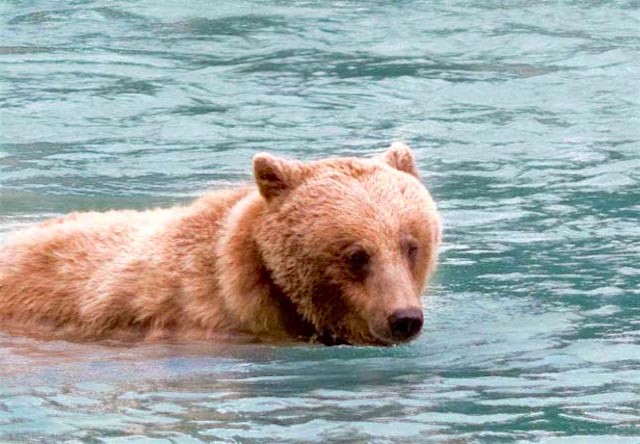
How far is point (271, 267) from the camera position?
26.3 feet

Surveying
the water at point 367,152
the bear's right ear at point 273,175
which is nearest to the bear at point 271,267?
the bear's right ear at point 273,175

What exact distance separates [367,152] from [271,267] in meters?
5.69

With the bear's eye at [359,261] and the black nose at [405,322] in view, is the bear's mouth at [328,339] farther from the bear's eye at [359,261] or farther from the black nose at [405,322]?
the black nose at [405,322]

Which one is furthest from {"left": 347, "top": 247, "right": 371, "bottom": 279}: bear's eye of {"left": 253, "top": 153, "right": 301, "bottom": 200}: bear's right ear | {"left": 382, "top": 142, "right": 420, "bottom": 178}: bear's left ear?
{"left": 382, "top": 142, "right": 420, "bottom": 178}: bear's left ear

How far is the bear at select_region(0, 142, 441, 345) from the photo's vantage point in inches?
310

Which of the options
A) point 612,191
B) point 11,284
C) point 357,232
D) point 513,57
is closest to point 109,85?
point 513,57

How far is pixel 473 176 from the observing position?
42.0 ft

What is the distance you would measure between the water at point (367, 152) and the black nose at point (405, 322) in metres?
0.21

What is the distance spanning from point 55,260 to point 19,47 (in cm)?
926

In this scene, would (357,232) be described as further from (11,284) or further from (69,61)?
(69,61)

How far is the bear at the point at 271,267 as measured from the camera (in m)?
7.88

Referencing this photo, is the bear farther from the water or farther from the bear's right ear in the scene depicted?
the water

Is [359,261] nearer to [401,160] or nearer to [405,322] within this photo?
[405,322]

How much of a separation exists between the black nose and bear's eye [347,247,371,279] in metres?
0.35
